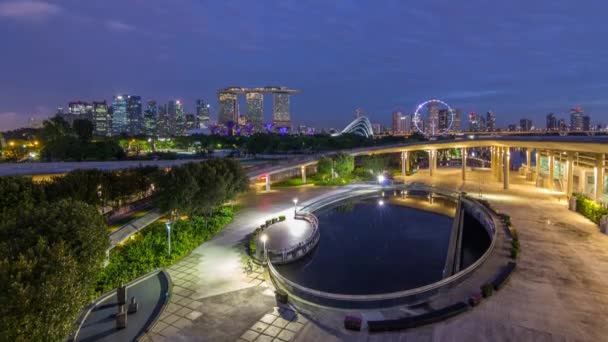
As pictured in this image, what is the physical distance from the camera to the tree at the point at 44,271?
921 centimetres

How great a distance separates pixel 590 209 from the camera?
28.5 meters

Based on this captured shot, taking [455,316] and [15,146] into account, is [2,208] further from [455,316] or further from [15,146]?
[15,146]

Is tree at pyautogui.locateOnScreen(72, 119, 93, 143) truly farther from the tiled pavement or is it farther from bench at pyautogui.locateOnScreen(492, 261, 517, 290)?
bench at pyautogui.locateOnScreen(492, 261, 517, 290)

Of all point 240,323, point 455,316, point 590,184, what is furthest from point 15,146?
point 590,184

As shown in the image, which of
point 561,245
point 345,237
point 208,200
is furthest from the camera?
point 345,237

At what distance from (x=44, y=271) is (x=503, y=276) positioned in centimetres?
1860

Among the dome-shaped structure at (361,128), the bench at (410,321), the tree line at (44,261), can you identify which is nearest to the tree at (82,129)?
the tree line at (44,261)

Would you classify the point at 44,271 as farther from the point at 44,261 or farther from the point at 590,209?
the point at 590,209

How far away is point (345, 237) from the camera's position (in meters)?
30.9

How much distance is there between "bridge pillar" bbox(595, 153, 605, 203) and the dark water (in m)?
12.6

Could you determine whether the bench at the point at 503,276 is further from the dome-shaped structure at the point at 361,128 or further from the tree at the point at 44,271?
the dome-shaped structure at the point at 361,128

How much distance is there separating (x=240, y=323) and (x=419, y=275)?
12911mm

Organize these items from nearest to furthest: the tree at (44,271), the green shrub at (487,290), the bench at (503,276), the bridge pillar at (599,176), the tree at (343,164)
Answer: the tree at (44,271), the green shrub at (487,290), the bench at (503,276), the bridge pillar at (599,176), the tree at (343,164)

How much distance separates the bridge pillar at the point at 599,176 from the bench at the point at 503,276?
1953 cm
